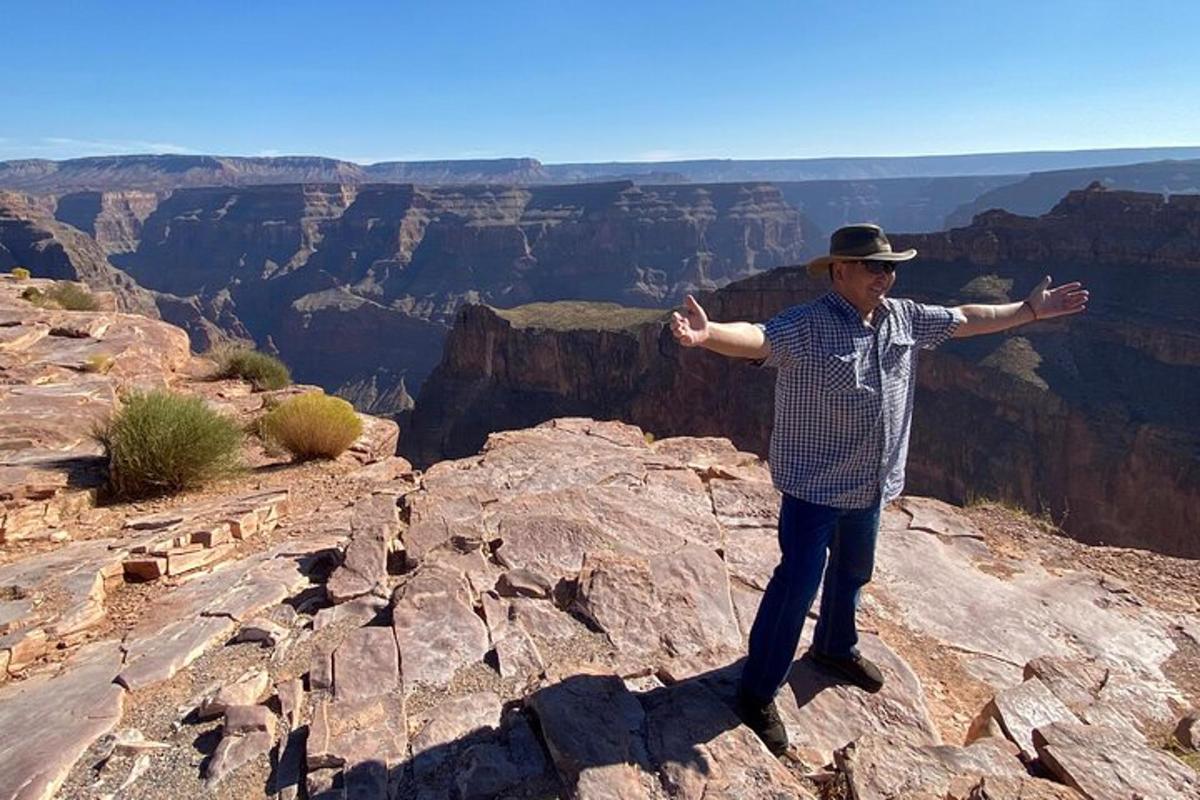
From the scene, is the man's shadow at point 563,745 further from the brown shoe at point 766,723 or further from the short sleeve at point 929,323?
the short sleeve at point 929,323

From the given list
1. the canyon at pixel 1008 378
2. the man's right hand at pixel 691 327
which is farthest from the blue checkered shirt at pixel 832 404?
the canyon at pixel 1008 378

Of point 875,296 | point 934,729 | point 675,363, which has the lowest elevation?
point 675,363

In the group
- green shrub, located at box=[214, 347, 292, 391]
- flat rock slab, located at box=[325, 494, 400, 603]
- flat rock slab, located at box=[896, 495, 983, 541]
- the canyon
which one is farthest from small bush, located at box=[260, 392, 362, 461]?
the canyon

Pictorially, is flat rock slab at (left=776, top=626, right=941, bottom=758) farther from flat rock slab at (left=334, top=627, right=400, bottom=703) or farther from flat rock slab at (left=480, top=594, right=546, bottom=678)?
flat rock slab at (left=334, top=627, right=400, bottom=703)

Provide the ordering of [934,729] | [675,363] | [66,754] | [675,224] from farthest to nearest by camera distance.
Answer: [675,224] → [675,363] → [934,729] → [66,754]

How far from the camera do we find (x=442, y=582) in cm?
412

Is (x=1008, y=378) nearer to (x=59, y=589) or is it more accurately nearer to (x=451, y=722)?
(x=451, y=722)

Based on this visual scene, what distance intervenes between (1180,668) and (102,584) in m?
6.22

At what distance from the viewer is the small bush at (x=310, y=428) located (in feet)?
24.8

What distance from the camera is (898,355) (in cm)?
312

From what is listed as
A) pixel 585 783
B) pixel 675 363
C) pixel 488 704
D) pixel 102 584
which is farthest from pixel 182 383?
pixel 675 363

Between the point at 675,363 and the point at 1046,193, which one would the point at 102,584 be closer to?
the point at 675,363

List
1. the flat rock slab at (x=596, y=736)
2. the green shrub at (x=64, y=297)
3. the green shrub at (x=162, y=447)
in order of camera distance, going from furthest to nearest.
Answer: the green shrub at (x=64, y=297) → the green shrub at (x=162, y=447) → the flat rock slab at (x=596, y=736)

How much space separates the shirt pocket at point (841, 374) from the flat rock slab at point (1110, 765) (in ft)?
5.30
